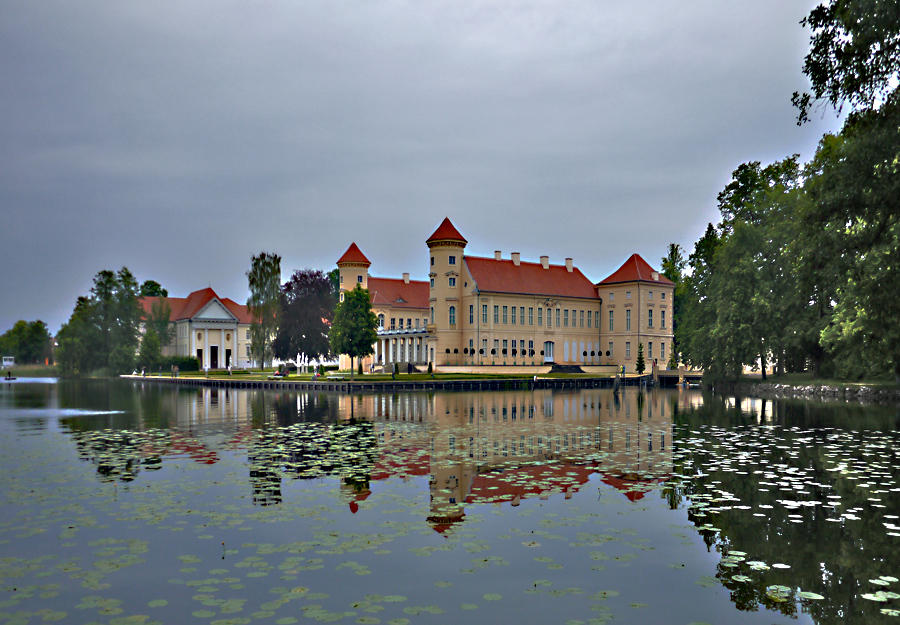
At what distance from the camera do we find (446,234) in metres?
82.7

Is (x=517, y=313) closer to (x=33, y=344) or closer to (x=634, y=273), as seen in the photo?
(x=634, y=273)

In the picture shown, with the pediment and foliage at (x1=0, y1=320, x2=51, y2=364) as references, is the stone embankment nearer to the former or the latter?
the pediment

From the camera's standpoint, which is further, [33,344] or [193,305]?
[33,344]

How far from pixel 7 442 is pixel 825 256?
96.0 feet

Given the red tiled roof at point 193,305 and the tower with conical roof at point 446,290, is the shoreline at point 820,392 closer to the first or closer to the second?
the tower with conical roof at point 446,290

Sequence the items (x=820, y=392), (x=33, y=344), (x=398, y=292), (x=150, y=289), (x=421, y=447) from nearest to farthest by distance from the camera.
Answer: (x=421, y=447) → (x=820, y=392) → (x=398, y=292) → (x=150, y=289) → (x=33, y=344)

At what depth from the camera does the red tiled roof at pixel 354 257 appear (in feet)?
294

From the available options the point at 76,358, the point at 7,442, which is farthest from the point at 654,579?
the point at 76,358

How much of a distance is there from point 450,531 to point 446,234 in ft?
243

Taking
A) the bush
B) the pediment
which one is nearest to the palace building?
Answer: the bush

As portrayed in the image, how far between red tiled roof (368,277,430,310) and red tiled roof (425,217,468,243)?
18.1 metres

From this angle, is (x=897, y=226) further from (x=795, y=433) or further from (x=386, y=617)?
(x=386, y=617)

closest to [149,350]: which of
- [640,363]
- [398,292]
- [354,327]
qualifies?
[398,292]

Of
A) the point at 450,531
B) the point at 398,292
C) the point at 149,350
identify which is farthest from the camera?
the point at 398,292
